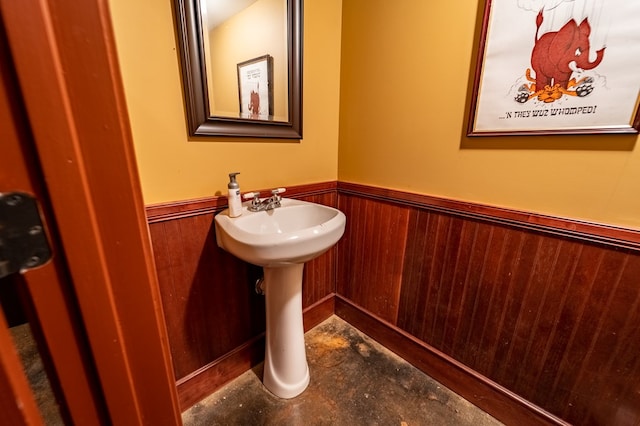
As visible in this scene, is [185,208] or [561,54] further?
[185,208]

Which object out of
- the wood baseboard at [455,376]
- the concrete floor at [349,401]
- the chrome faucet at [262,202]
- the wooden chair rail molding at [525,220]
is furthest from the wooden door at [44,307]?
the wood baseboard at [455,376]

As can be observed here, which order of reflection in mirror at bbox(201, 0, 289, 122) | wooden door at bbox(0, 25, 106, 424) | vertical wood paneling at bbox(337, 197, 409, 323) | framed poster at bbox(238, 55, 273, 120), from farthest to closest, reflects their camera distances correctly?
1. vertical wood paneling at bbox(337, 197, 409, 323)
2. framed poster at bbox(238, 55, 273, 120)
3. reflection in mirror at bbox(201, 0, 289, 122)
4. wooden door at bbox(0, 25, 106, 424)

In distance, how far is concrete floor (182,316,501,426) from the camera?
1.07 metres

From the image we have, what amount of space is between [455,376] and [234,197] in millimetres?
1216

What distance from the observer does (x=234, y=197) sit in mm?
967

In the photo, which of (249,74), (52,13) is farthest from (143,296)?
(249,74)

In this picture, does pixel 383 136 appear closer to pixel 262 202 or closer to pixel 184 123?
pixel 262 202

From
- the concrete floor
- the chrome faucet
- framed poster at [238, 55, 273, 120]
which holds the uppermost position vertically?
framed poster at [238, 55, 273, 120]

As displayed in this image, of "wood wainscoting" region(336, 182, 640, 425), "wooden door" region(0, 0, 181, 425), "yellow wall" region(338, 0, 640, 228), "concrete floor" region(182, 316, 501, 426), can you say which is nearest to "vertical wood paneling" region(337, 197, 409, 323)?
"wood wainscoting" region(336, 182, 640, 425)

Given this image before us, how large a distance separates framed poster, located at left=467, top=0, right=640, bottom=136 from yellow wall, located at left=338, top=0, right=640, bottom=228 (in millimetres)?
48

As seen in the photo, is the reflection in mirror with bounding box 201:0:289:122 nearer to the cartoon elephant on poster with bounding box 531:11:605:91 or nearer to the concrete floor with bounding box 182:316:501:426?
the cartoon elephant on poster with bounding box 531:11:605:91

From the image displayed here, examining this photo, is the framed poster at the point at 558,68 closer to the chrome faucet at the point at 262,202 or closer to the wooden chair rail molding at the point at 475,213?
the wooden chair rail molding at the point at 475,213

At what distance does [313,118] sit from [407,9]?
0.57 m

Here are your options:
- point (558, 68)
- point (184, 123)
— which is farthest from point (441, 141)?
point (184, 123)
